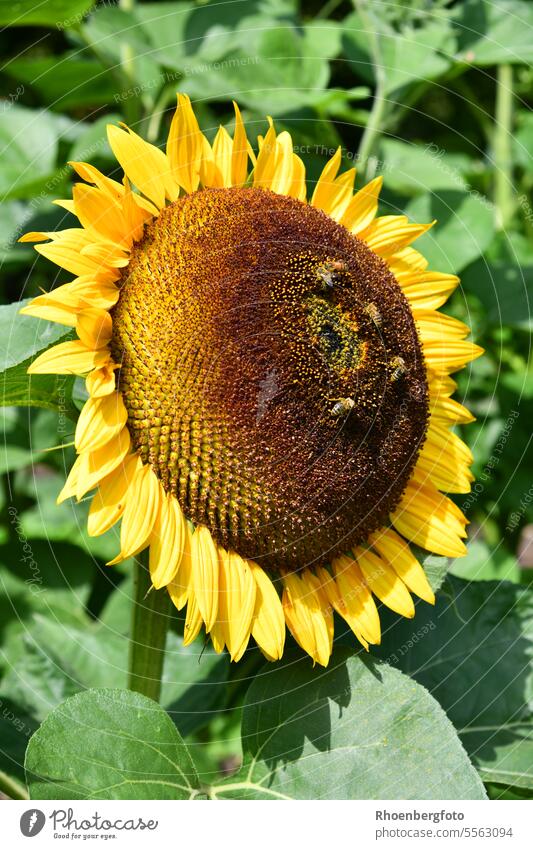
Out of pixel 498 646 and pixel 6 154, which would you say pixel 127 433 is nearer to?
pixel 498 646

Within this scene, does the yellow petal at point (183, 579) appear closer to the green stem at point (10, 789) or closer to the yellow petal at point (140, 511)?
the yellow petal at point (140, 511)

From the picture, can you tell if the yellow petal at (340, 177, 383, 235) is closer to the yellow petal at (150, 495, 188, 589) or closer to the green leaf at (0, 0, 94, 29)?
the yellow petal at (150, 495, 188, 589)

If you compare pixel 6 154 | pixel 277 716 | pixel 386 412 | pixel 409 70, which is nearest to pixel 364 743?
pixel 277 716

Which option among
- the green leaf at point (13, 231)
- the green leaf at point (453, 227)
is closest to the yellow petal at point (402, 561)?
the green leaf at point (453, 227)

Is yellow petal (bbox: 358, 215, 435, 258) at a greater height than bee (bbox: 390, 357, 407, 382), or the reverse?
yellow petal (bbox: 358, 215, 435, 258)

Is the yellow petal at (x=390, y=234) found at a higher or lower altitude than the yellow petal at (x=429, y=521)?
higher

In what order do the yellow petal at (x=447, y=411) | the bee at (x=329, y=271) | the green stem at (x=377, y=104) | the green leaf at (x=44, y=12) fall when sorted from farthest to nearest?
the green stem at (x=377, y=104) < the green leaf at (x=44, y=12) < the yellow petal at (x=447, y=411) < the bee at (x=329, y=271)

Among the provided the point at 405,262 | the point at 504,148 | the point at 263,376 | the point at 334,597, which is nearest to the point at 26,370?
the point at 263,376

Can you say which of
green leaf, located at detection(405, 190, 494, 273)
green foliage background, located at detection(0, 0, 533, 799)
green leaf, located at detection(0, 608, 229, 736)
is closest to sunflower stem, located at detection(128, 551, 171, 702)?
green foliage background, located at detection(0, 0, 533, 799)
